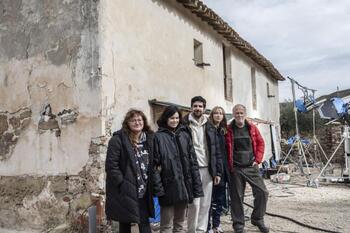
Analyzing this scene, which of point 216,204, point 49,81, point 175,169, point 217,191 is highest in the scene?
point 49,81

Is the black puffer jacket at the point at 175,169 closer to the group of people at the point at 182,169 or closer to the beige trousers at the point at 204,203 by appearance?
the group of people at the point at 182,169

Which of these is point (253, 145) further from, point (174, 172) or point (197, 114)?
point (174, 172)

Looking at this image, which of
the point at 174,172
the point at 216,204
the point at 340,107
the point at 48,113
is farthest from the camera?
the point at 340,107

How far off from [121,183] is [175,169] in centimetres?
69

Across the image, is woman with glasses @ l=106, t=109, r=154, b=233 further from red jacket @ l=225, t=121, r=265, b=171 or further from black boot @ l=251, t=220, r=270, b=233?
black boot @ l=251, t=220, r=270, b=233

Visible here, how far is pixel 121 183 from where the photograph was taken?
3.76 metres

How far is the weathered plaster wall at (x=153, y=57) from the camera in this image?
567 centimetres

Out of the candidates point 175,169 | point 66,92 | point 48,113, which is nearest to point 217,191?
point 175,169

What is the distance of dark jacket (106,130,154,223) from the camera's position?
3.74 metres

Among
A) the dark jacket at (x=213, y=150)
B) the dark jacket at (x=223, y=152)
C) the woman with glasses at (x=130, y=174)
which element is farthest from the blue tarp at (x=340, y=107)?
the woman with glasses at (x=130, y=174)

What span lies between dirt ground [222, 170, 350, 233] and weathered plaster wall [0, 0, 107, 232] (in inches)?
91.9

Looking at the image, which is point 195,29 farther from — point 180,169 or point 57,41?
point 180,169

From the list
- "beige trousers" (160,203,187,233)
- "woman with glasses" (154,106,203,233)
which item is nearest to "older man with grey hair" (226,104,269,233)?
"woman with glasses" (154,106,203,233)

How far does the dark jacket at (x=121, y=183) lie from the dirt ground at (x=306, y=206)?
2.29 meters
